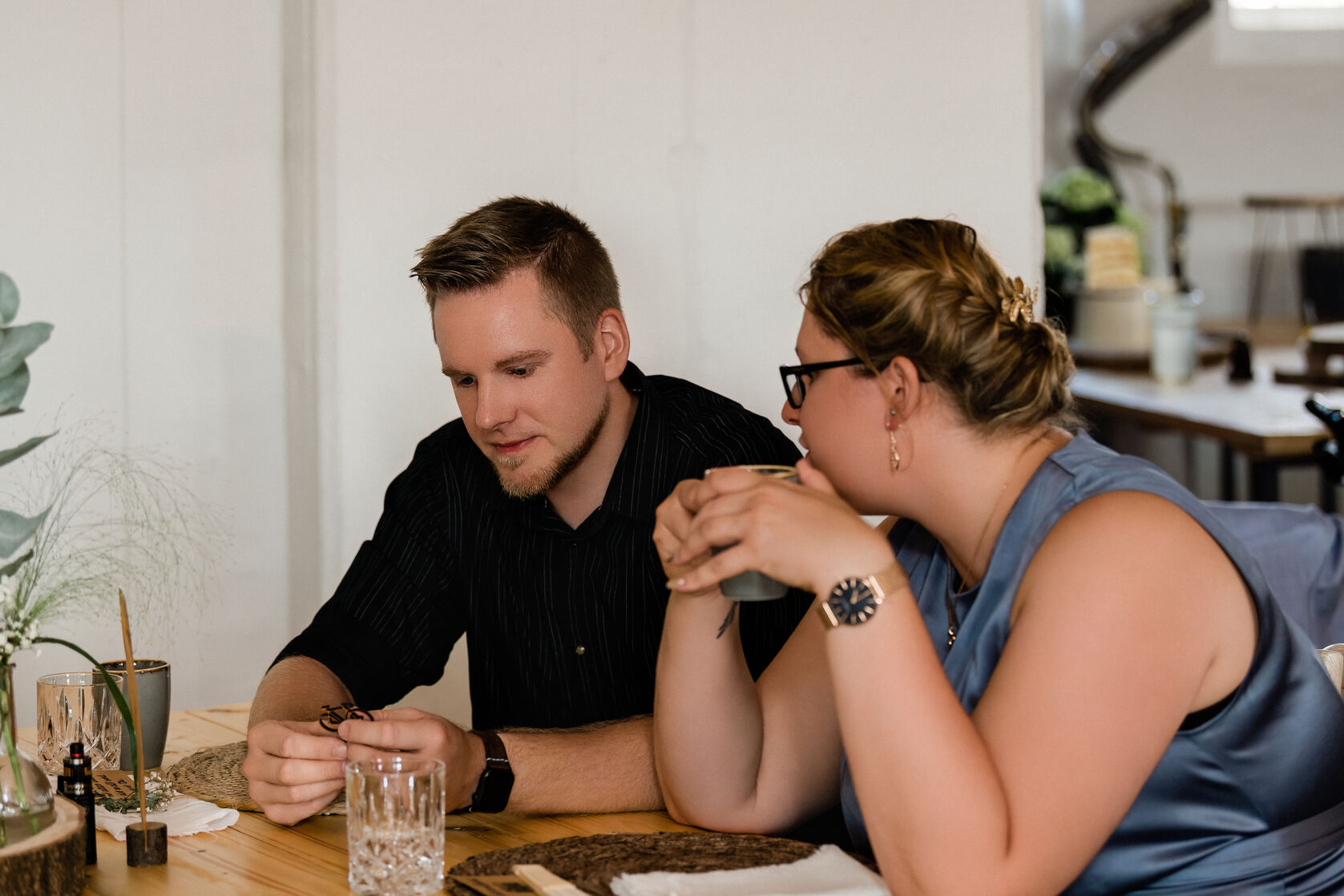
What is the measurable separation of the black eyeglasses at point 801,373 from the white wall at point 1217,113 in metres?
8.82

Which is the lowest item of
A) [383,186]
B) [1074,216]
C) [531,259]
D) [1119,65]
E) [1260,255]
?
[531,259]

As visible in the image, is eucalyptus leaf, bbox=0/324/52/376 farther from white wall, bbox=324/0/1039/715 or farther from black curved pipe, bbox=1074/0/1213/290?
black curved pipe, bbox=1074/0/1213/290

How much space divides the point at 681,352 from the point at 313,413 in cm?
69

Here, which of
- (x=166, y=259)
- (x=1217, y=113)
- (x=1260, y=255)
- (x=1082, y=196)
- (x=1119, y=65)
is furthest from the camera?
(x=1260, y=255)

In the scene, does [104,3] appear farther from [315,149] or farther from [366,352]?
[366,352]

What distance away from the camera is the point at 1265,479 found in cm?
405

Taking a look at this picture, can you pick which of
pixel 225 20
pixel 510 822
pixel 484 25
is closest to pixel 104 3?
pixel 225 20

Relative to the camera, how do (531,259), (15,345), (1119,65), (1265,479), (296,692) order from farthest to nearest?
(1119,65) → (1265,479) → (531,259) → (296,692) → (15,345)

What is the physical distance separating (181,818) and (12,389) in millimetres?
446

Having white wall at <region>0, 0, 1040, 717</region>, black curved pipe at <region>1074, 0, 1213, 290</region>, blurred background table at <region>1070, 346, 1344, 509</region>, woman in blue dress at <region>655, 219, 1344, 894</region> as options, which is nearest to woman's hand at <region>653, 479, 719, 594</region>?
woman in blue dress at <region>655, 219, 1344, 894</region>

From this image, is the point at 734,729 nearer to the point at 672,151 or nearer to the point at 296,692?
the point at 296,692

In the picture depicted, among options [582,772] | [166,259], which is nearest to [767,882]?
[582,772]

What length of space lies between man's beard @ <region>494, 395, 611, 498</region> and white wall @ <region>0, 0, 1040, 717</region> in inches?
30.5

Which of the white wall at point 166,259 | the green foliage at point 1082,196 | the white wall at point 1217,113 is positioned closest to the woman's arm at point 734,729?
the white wall at point 166,259
